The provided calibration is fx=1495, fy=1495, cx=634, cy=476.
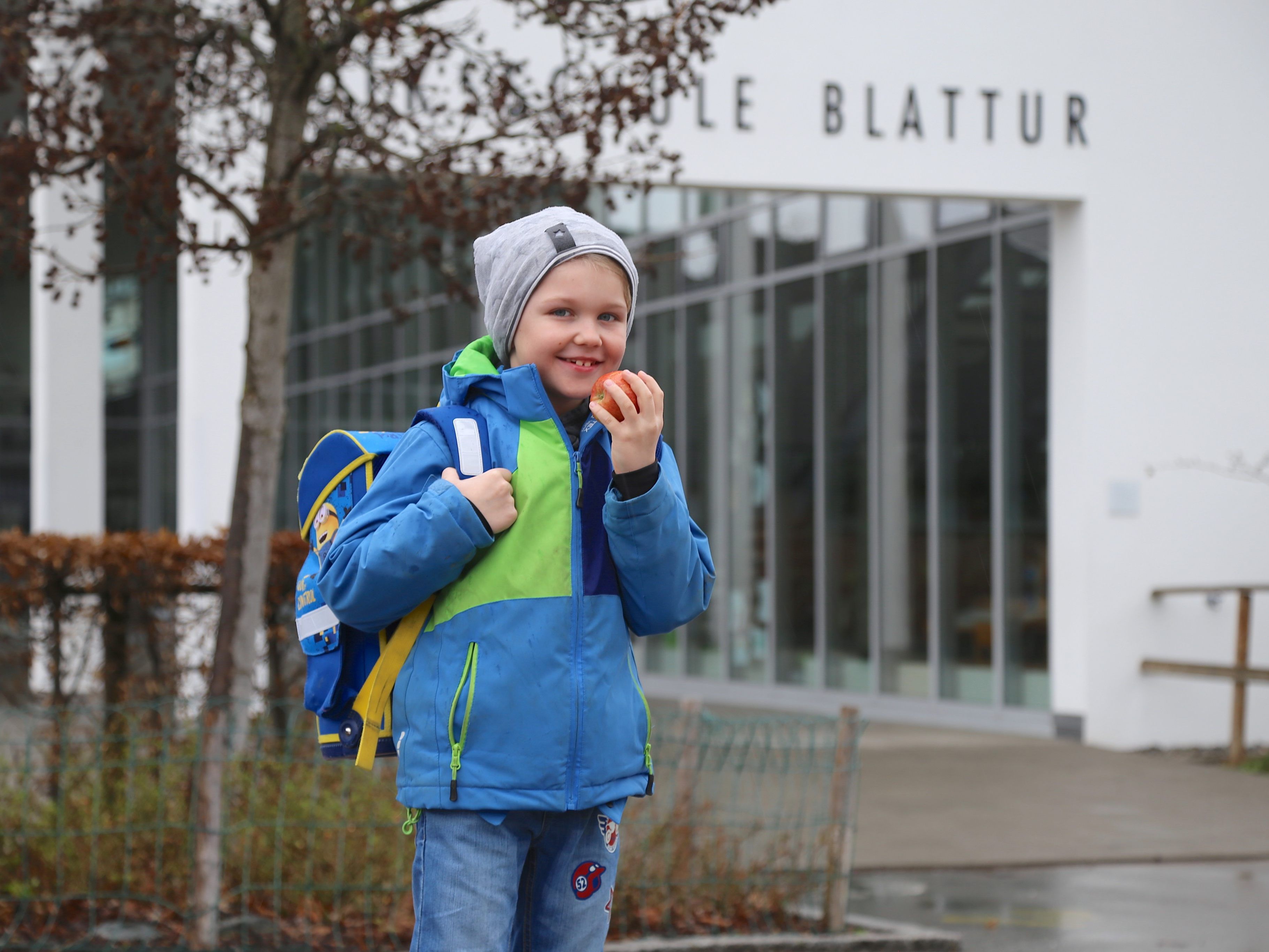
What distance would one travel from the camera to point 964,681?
471 inches

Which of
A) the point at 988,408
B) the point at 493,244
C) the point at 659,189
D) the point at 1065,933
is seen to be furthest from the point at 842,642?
the point at 493,244

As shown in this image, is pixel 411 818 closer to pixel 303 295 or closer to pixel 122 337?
pixel 303 295

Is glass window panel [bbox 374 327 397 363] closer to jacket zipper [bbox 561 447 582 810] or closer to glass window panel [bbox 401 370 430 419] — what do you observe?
glass window panel [bbox 401 370 430 419]

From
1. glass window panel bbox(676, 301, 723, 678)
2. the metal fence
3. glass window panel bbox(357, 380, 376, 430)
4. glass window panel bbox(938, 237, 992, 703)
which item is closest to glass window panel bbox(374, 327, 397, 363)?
glass window panel bbox(357, 380, 376, 430)

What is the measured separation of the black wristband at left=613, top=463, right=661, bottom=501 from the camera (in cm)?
220

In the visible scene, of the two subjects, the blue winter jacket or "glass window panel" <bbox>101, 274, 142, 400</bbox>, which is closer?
the blue winter jacket

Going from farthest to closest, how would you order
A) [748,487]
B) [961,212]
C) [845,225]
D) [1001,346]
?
[748,487], [845,225], [961,212], [1001,346]

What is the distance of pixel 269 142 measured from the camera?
524cm

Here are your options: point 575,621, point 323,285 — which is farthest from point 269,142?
point 323,285

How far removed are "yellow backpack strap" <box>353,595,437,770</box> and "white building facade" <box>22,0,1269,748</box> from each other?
21.5 feet

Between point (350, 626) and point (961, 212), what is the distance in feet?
33.4

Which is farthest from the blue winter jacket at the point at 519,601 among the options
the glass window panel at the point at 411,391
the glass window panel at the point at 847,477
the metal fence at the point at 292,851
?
the glass window panel at the point at 411,391

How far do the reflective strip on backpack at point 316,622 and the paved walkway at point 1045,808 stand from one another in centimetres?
465

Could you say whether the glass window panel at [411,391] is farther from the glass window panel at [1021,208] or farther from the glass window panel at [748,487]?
the glass window panel at [1021,208]
